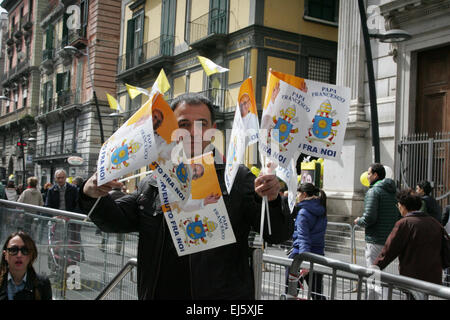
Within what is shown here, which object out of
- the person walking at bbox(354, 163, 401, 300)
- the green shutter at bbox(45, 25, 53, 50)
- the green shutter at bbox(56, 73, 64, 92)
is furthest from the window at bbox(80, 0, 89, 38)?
the person walking at bbox(354, 163, 401, 300)

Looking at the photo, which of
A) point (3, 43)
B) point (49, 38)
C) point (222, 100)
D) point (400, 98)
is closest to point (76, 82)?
point (49, 38)

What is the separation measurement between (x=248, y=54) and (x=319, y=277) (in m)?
17.4

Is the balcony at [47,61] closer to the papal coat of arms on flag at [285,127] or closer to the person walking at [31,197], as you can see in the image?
the person walking at [31,197]

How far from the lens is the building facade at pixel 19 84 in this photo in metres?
44.7

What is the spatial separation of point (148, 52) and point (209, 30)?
5520 mm

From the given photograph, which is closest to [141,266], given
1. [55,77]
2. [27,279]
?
[27,279]

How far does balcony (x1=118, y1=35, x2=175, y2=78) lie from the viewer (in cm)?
2456

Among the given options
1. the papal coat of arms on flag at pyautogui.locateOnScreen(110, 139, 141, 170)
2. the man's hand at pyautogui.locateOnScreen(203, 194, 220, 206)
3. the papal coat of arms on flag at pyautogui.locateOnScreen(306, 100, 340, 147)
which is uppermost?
the papal coat of arms on flag at pyautogui.locateOnScreen(306, 100, 340, 147)

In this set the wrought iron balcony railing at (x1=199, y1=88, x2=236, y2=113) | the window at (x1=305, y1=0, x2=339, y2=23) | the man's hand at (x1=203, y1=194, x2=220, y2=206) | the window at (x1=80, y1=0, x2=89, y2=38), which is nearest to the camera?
the man's hand at (x1=203, y1=194, x2=220, y2=206)

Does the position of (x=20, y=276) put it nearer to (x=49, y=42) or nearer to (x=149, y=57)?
→ (x=149, y=57)

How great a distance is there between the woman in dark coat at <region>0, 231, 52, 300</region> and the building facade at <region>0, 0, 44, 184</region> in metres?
38.9

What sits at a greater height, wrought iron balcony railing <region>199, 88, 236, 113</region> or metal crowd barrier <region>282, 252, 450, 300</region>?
wrought iron balcony railing <region>199, 88, 236, 113</region>

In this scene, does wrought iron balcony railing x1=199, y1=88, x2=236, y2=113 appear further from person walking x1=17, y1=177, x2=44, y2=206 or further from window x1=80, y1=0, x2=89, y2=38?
window x1=80, y1=0, x2=89, y2=38

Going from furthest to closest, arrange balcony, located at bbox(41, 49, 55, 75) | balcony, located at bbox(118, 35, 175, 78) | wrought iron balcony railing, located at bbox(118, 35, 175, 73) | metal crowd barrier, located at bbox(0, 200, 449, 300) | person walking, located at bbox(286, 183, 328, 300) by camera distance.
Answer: balcony, located at bbox(41, 49, 55, 75) → wrought iron balcony railing, located at bbox(118, 35, 175, 73) → balcony, located at bbox(118, 35, 175, 78) → person walking, located at bbox(286, 183, 328, 300) → metal crowd barrier, located at bbox(0, 200, 449, 300)
